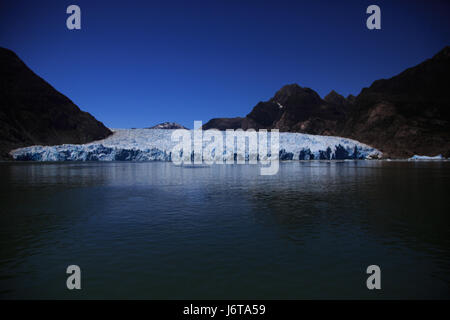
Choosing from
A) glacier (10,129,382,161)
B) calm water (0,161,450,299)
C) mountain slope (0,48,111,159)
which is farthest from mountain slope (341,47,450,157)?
calm water (0,161,450,299)

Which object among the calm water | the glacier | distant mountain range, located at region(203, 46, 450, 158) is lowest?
the calm water

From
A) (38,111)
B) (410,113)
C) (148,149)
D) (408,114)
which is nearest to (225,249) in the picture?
(148,149)

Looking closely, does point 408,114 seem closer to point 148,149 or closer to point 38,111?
point 148,149

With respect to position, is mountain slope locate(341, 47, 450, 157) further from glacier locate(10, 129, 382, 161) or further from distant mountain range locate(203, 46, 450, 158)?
glacier locate(10, 129, 382, 161)

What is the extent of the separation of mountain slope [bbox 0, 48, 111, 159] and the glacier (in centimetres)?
2719

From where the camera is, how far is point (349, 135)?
125m

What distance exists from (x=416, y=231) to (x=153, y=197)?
1386 cm

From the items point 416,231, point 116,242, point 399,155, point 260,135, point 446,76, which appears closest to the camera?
point 116,242

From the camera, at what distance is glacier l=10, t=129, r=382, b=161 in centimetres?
7131

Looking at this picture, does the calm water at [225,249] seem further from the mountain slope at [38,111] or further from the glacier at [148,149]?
the mountain slope at [38,111]
